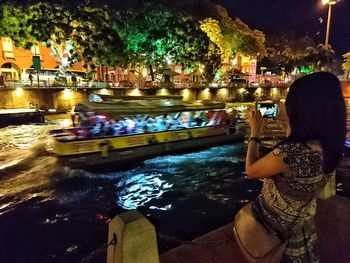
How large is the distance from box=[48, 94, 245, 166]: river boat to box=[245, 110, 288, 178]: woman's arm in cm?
1083

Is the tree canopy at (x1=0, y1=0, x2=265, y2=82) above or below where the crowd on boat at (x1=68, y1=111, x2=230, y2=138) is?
above

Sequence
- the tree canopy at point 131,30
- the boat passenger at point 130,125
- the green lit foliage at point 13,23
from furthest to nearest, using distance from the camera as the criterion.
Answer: the tree canopy at point 131,30 → the green lit foliage at point 13,23 → the boat passenger at point 130,125

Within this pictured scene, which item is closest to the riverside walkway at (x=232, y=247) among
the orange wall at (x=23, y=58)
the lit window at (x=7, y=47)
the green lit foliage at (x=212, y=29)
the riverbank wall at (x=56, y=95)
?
the riverbank wall at (x=56, y=95)

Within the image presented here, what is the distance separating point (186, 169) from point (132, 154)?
287 cm

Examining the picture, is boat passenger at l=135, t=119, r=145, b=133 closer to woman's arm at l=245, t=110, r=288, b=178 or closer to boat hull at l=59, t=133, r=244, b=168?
boat hull at l=59, t=133, r=244, b=168

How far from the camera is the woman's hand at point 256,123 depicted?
234 cm

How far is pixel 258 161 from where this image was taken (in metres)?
2.02

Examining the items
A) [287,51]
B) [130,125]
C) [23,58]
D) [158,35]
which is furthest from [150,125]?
[287,51]

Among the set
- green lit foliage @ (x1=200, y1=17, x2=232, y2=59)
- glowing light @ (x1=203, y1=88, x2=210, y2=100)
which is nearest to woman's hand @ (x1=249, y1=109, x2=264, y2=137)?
green lit foliage @ (x1=200, y1=17, x2=232, y2=59)

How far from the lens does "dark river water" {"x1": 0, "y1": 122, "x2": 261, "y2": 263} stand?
699 cm

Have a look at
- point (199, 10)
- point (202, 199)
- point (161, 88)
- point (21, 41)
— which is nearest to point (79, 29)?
point (21, 41)

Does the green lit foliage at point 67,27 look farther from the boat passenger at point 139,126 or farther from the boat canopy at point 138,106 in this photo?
the boat passenger at point 139,126

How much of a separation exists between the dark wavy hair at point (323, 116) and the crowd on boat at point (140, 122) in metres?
11.6

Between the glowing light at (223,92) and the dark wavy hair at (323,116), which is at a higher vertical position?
the glowing light at (223,92)
